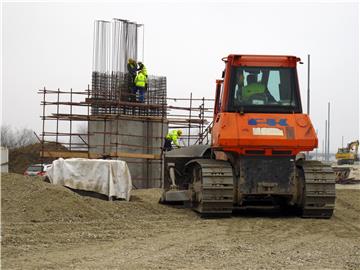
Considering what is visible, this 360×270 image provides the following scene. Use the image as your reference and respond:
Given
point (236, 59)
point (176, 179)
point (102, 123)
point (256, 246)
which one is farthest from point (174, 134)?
point (256, 246)

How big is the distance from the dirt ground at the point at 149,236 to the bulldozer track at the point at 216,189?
0.25m

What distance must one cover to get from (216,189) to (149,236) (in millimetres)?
2337

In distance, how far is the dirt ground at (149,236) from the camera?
664cm

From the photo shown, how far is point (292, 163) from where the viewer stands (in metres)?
11.0

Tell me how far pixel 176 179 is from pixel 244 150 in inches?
121

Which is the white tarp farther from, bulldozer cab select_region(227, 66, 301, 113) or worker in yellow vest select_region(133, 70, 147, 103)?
worker in yellow vest select_region(133, 70, 147, 103)

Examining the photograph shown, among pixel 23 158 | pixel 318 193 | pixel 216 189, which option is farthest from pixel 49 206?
pixel 23 158

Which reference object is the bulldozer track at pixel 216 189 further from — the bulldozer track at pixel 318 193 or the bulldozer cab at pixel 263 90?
the bulldozer track at pixel 318 193

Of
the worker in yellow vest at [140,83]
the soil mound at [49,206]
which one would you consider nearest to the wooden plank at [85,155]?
the worker in yellow vest at [140,83]

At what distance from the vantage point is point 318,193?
10938 mm

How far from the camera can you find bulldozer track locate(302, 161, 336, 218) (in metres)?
10.9

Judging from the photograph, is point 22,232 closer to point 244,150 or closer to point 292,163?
point 244,150

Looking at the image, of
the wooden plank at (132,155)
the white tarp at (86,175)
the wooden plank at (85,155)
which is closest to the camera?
the white tarp at (86,175)

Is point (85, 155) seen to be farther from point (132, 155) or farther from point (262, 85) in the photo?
point (262, 85)
